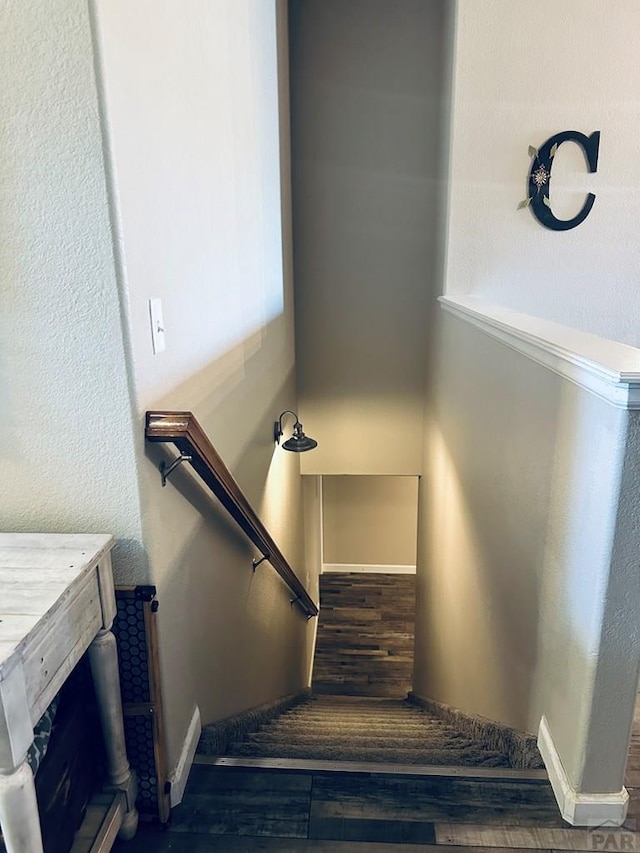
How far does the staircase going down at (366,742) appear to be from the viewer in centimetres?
187

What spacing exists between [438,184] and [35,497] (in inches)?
134

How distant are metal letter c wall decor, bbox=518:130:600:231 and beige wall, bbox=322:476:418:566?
151 inches

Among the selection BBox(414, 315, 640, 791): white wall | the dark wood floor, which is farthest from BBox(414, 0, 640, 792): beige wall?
the dark wood floor

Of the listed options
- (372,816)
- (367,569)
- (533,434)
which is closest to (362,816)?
(372,816)

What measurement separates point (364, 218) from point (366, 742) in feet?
10.9

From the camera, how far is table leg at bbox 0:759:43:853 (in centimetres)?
91

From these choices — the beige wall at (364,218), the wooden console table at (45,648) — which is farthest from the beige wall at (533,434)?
the wooden console table at (45,648)

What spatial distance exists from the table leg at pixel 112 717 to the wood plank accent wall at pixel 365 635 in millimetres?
4005

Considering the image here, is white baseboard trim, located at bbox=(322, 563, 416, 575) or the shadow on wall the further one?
white baseboard trim, located at bbox=(322, 563, 416, 575)

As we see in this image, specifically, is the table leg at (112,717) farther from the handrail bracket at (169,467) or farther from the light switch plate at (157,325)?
the light switch plate at (157,325)

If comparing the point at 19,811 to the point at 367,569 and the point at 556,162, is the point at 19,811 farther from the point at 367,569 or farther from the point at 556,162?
the point at 367,569

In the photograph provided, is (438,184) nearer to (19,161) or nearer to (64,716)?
(19,161)

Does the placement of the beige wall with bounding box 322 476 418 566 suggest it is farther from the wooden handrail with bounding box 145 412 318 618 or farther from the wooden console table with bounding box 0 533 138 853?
the wooden console table with bounding box 0 533 138 853

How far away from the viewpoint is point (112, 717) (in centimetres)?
131
